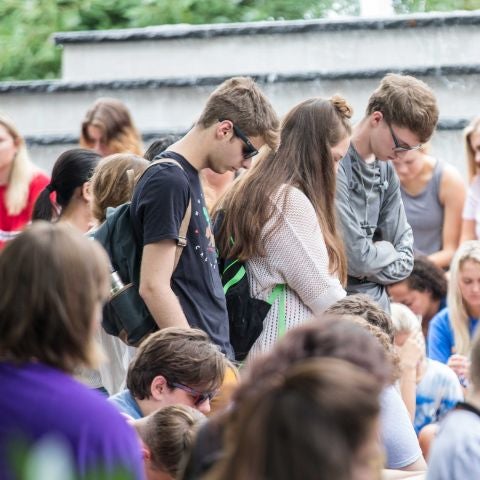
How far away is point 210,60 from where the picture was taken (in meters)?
10.7

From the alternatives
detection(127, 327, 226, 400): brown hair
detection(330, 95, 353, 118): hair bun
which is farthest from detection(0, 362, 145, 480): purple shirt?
detection(330, 95, 353, 118): hair bun

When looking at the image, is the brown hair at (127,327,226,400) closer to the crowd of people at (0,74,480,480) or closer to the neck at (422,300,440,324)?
the crowd of people at (0,74,480,480)

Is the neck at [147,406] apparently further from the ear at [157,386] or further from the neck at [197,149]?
the neck at [197,149]

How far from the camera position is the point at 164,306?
16.3ft

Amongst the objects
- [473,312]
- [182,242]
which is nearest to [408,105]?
[182,242]

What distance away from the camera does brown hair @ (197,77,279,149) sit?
5.19 m

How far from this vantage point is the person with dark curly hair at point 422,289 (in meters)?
7.63

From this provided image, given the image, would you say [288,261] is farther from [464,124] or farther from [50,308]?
[464,124]

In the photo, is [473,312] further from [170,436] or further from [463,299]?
[170,436]

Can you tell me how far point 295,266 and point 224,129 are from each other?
0.62 metres

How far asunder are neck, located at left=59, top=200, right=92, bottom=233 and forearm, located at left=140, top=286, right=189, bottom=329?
1204 millimetres

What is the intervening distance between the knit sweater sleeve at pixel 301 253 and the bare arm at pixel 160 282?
0.55 m

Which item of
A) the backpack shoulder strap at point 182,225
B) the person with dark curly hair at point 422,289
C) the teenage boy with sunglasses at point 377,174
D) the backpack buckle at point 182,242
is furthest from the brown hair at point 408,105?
the person with dark curly hair at point 422,289

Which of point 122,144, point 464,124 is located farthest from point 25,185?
point 464,124
